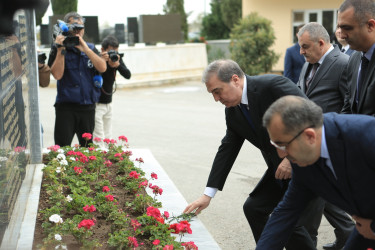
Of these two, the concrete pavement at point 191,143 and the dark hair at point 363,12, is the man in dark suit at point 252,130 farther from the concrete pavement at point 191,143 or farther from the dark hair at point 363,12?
the concrete pavement at point 191,143

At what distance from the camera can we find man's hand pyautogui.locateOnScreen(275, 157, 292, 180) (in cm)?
405

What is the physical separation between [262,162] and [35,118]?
147 inches

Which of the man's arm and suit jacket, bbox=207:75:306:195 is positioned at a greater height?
suit jacket, bbox=207:75:306:195

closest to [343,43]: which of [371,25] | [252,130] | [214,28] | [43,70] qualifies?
[371,25]

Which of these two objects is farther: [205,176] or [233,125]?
[205,176]

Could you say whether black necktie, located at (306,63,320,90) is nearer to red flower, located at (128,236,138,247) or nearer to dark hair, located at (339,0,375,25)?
dark hair, located at (339,0,375,25)

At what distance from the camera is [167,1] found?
3466 cm

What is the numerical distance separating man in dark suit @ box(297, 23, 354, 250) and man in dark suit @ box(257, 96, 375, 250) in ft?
7.47

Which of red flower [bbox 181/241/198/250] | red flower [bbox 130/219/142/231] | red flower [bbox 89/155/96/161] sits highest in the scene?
red flower [bbox 89/155/96/161]

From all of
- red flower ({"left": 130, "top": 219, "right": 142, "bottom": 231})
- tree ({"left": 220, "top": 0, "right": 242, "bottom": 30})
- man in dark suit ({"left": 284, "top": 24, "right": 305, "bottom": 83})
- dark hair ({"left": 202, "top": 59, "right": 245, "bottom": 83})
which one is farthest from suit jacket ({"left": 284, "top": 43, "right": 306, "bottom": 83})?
tree ({"left": 220, "top": 0, "right": 242, "bottom": 30})

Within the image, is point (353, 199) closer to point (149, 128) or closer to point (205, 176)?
point (205, 176)

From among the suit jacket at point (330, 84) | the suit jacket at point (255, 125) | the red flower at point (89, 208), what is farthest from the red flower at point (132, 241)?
the suit jacket at point (330, 84)

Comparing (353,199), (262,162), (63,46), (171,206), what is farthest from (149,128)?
(353,199)

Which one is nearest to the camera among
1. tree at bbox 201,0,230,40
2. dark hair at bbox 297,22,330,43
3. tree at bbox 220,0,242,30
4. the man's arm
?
the man's arm
